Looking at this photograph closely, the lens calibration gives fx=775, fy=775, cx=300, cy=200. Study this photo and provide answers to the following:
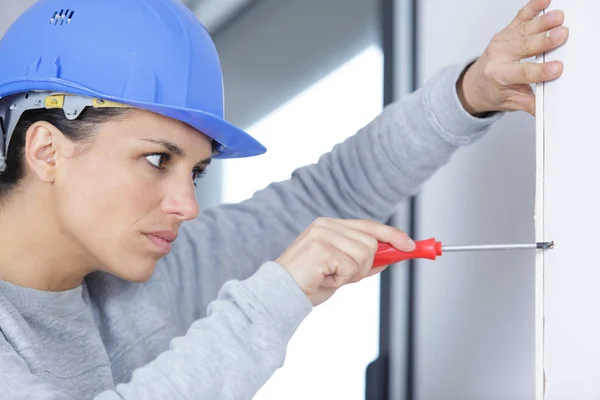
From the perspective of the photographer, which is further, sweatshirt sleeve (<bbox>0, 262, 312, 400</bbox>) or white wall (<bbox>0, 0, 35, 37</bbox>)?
white wall (<bbox>0, 0, 35, 37</bbox>)

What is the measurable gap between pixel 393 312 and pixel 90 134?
594mm

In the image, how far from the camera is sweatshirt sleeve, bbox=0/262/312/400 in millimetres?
711

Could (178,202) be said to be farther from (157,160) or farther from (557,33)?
(557,33)

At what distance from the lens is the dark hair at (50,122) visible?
833 millimetres

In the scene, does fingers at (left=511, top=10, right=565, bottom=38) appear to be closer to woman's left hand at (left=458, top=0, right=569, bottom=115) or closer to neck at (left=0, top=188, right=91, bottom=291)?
woman's left hand at (left=458, top=0, right=569, bottom=115)

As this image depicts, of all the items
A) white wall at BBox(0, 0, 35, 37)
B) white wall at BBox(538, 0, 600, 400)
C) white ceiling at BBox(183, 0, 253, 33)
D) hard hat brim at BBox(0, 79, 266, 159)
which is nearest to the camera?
white wall at BBox(538, 0, 600, 400)

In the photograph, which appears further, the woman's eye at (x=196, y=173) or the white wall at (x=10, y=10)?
the white wall at (x=10, y=10)

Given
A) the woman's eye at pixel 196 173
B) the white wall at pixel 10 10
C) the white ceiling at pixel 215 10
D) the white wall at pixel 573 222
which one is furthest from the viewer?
the white wall at pixel 10 10

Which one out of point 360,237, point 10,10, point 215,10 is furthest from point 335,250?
point 10,10

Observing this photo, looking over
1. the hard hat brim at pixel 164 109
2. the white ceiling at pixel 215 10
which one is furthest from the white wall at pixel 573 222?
the white ceiling at pixel 215 10

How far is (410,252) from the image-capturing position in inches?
30.1

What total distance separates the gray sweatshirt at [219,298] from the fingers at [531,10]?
139 mm

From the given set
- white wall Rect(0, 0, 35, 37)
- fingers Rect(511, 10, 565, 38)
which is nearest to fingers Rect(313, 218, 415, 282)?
fingers Rect(511, 10, 565, 38)

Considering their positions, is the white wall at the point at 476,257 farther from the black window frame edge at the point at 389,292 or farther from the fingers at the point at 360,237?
the fingers at the point at 360,237
